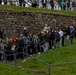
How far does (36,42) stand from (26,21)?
9336 millimetres

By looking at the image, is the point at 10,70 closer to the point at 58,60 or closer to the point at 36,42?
the point at 58,60

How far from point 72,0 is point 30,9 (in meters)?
8.60

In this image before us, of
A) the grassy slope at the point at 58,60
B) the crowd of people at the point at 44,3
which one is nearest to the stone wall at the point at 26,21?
the crowd of people at the point at 44,3

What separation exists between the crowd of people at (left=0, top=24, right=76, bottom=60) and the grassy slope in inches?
24.3

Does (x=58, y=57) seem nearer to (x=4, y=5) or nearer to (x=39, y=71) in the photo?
(x=39, y=71)

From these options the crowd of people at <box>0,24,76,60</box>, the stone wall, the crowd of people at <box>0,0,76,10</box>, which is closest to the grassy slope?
the crowd of people at <box>0,24,76,60</box>

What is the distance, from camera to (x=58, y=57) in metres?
30.0

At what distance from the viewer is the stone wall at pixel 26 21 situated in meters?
39.4

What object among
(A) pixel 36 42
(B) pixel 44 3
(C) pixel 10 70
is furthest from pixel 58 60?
(B) pixel 44 3

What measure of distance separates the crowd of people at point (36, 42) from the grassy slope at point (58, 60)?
62 cm

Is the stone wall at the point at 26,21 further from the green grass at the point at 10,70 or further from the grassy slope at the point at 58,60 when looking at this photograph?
the green grass at the point at 10,70

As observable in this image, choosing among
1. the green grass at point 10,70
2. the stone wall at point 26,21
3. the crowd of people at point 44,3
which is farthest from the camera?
the crowd of people at point 44,3

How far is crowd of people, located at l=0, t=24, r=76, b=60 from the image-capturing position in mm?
29719

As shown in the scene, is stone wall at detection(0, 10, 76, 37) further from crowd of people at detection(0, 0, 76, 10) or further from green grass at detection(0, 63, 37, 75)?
green grass at detection(0, 63, 37, 75)
